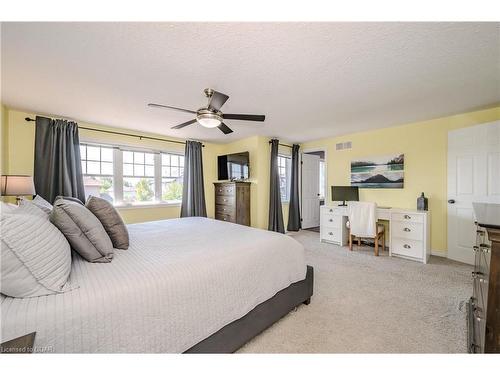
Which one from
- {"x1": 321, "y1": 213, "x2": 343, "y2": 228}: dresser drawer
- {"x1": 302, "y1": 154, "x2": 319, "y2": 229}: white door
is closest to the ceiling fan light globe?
{"x1": 321, "y1": 213, "x2": 343, "y2": 228}: dresser drawer

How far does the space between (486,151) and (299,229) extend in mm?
3582

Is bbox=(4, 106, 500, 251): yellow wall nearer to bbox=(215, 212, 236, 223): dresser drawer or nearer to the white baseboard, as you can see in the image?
the white baseboard

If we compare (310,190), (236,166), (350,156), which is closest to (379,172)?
(350,156)

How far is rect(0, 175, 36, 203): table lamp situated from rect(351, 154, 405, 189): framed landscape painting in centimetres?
516

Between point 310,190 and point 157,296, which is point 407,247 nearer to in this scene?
point 310,190

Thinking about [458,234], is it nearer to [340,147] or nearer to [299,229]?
[340,147]

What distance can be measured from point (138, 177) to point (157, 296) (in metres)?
3.62

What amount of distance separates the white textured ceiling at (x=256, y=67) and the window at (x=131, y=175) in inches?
32.7

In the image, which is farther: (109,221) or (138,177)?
(138,177)

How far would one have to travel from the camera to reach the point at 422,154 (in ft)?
11.5

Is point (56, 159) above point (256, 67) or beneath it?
beneath

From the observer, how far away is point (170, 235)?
2.01 metres
